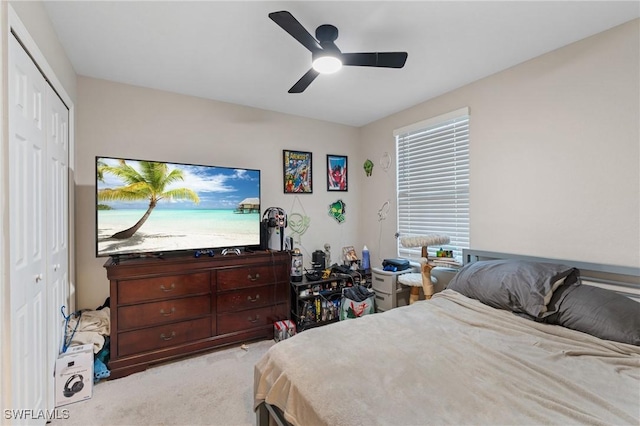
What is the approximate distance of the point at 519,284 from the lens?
6.22 feet

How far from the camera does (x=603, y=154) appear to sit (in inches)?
77.0

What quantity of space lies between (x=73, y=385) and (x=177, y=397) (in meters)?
0.72

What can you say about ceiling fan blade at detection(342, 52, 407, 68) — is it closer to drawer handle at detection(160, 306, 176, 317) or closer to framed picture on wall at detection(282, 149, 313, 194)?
framed picture on wall at detection(282, 149, 313, 194)

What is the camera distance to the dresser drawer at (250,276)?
2.70m

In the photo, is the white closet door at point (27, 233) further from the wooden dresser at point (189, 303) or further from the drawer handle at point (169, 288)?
the drawer handle at point (169, 288)

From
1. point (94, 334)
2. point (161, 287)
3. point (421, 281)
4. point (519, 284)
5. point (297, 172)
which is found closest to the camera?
point (519, 284)

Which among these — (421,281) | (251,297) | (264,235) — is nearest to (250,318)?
(251,297)

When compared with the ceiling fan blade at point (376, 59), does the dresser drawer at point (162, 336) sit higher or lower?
lower

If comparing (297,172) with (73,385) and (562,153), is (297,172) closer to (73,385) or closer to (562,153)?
(562,153)

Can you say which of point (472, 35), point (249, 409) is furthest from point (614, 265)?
point (249, 409)

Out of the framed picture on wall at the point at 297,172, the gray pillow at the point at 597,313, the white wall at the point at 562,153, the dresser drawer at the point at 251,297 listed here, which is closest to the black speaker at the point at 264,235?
the dresser drawer at the point at 251,297

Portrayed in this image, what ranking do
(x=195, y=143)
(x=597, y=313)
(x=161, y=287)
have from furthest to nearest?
(x=195, y=143) < (x=161, y=287) < (x=597, y=313)

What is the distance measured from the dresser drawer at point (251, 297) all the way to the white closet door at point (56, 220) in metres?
1.15

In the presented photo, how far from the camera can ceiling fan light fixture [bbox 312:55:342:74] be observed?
5.73 ft
